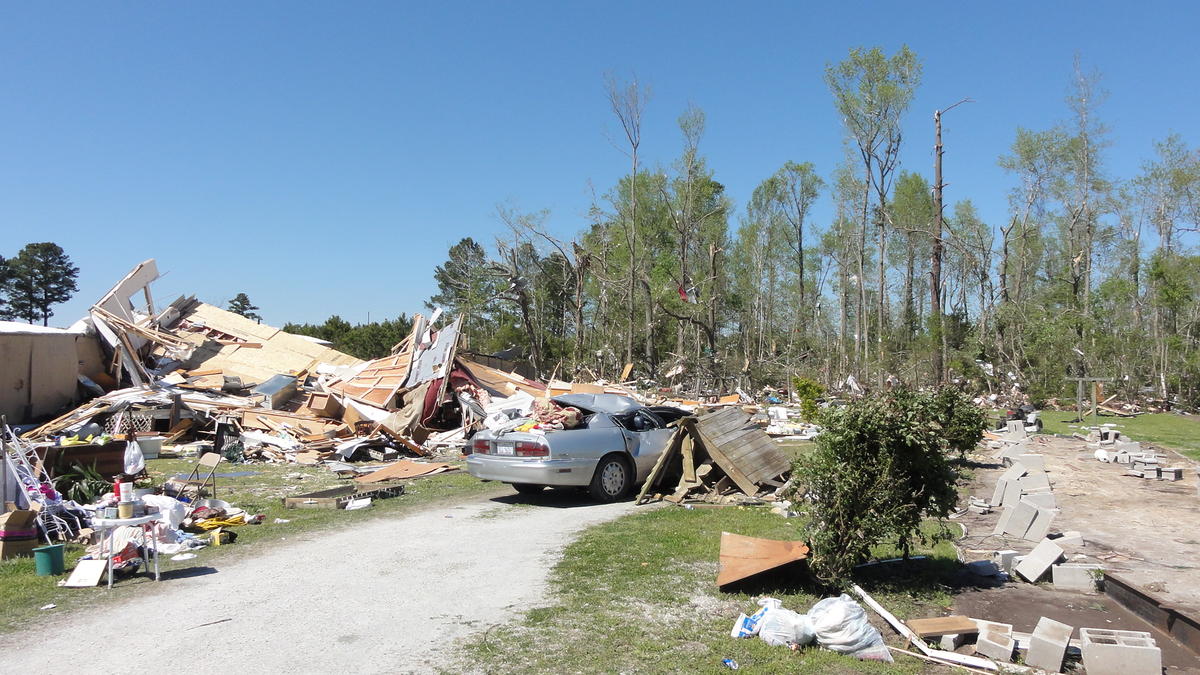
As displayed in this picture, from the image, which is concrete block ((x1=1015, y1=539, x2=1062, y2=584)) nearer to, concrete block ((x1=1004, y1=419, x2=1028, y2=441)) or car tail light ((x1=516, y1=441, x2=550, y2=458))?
car tail light ((x1=516, y1=441, x2=550, y2=458))

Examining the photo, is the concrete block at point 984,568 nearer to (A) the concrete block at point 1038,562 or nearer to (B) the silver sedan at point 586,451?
(A) the concrete block at point 1038,562

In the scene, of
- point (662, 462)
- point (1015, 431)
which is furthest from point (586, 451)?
point (1015, 431)

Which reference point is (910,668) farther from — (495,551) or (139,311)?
(139,311)

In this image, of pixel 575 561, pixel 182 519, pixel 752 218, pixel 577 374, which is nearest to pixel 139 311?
pixel 577 374

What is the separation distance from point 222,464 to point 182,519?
763 centimetres

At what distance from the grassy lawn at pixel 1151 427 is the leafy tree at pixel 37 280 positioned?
5323 cm

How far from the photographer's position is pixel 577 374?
109ft

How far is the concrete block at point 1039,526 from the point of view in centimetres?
805

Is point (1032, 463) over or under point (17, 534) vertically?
over

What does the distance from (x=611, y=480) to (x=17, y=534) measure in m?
6.91

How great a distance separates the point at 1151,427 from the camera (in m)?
22.8

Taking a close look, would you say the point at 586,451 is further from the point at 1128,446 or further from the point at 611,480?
the point at 1128,446

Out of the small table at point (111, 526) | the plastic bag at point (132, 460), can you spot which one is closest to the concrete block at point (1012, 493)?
the small table at point (111, 526)

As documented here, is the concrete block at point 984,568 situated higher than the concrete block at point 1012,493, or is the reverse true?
the concrete block at point 1012,493
